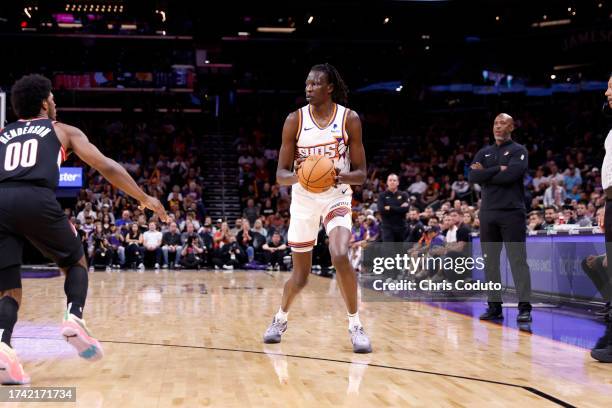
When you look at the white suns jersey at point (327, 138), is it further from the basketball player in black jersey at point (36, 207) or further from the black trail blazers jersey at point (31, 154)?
the black trail blazers jersey at point (31, 154)

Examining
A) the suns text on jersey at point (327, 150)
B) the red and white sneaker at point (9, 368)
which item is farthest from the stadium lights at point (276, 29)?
the red and white sneaker at point (9, 368)

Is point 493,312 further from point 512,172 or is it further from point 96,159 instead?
point 96,159

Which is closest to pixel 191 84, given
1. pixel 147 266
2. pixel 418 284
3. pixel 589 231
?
pixel 147 266

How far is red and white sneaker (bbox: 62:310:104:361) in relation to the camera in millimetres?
3607

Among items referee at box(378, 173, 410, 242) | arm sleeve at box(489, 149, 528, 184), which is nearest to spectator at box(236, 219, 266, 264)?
referee at box(378, 173, 410, 242)

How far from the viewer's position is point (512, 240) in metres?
6.76

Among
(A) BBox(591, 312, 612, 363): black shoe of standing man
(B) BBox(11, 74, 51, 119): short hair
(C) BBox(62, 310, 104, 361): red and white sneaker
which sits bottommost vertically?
(A) BBox(591, 312, 612, 363): black shoe of standing man

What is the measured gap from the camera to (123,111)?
27062mm

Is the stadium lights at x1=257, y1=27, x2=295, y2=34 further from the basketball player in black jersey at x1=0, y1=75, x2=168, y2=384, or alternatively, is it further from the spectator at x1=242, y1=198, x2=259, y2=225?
the basketball player in black jersey at x1=0, y1=75, x2=168, y2=384

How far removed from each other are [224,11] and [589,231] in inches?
747

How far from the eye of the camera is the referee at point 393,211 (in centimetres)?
1162

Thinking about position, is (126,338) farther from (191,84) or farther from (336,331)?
(191,84)

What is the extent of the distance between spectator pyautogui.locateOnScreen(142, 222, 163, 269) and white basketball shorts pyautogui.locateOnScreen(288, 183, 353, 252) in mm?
13503

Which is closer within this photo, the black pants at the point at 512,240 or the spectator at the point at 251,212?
the black pants at the point at 512,240
